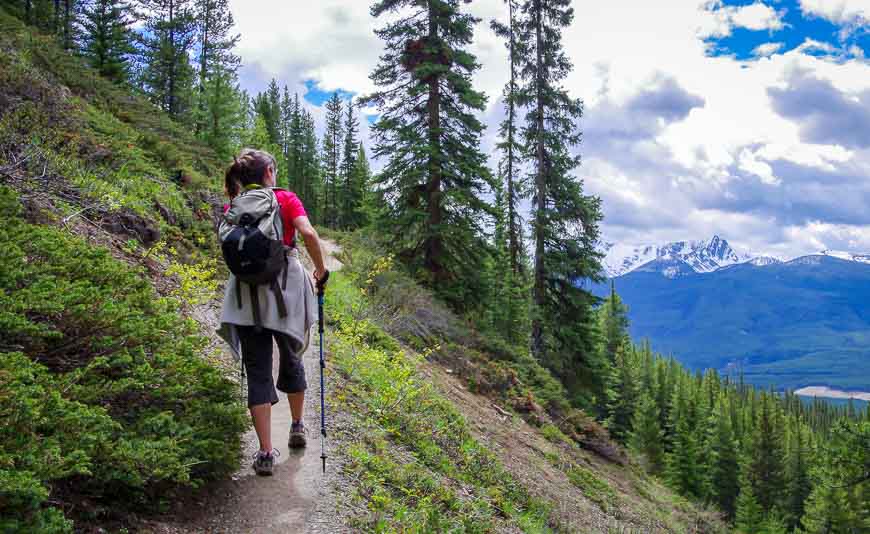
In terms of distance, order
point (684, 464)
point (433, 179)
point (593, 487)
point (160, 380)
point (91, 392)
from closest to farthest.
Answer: point (91, 392) → point (160, 380) → point (593, 487) → point (433, 179) → point (684, 464)

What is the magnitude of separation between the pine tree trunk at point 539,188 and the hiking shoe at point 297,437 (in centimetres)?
1697

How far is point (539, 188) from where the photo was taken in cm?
2125

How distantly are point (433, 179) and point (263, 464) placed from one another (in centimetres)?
1292

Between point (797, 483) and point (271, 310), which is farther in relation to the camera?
point (797, 483)

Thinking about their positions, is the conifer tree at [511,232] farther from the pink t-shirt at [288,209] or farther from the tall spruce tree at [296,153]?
the tall spruce tree at [296,153]

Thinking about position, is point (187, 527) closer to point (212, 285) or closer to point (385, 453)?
point (385, 453)

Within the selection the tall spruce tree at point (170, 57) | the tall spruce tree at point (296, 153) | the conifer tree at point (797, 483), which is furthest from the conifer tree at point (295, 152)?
the conifer tree at point (797, 483)

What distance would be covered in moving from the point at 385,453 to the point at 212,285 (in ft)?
9.93

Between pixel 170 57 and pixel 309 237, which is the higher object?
pixel 170 57

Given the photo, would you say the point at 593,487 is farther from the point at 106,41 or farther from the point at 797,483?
the point at 797,483

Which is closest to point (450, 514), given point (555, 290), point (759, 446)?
point (555, 290)

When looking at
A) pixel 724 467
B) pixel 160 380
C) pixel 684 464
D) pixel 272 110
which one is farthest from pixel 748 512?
pixel 272 110

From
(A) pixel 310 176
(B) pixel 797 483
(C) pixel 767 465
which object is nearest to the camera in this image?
(B) pixel 797 483

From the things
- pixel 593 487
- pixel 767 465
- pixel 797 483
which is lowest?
pixel 797 483
